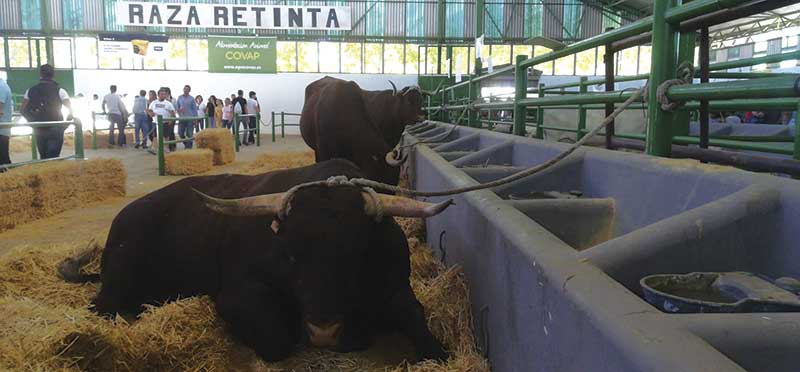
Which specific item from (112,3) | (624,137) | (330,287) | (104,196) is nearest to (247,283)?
(330,287)

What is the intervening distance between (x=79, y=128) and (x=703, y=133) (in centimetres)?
853

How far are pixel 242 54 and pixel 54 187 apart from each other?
65.2 ft

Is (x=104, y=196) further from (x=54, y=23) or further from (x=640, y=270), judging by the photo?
(x=54, y=23)

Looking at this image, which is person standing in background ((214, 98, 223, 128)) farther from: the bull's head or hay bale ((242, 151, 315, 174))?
the bull's head

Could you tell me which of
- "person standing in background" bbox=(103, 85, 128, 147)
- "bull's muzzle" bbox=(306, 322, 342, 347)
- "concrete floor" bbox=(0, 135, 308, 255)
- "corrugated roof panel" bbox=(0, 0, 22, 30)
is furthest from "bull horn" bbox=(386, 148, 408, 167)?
"corrugated roof panel" bbox=(0, 0, 22, 30)

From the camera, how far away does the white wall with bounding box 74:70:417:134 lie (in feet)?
88.1

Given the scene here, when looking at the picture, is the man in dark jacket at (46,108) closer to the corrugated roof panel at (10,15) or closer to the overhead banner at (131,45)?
the overhead banner at (131,45)

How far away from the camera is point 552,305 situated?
1563 mm

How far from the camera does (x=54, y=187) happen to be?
7.36m

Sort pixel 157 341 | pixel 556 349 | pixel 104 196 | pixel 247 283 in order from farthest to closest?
1. pixel 104 196
2. pixel 247 283
3. pixel 157 341
4. pixel 556 349

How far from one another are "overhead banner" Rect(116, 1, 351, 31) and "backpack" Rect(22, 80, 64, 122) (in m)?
17.1

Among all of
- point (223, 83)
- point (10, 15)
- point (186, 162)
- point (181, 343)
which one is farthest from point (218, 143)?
point (10, 15)

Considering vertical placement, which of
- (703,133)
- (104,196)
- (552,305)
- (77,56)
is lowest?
(104,196)

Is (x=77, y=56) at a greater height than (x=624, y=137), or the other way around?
(x=77, y=56)
